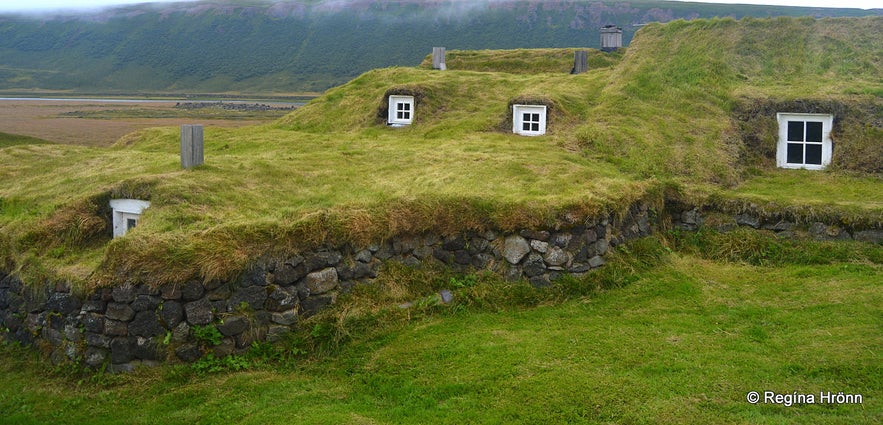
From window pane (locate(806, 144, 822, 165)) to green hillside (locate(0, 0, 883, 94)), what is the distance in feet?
380

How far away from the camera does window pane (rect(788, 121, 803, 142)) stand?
19219mm

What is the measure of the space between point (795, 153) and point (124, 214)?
1611 centimetres

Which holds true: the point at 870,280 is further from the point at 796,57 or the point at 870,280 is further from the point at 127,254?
the point at 127,254

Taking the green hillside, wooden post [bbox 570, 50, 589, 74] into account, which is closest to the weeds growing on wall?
wooden post [bbox 570, 50, 589, 74]

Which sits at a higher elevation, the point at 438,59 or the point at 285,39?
the point at 285,39

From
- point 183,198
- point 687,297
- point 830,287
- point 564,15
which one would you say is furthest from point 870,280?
point 564,15

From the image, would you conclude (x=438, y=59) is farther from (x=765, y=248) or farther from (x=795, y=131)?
(x=765, y=248)

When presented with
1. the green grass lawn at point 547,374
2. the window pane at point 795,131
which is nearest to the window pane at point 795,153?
the window pane at point 795,131

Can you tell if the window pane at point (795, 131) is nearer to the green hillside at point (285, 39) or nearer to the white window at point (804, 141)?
the white window at point (804, 141)

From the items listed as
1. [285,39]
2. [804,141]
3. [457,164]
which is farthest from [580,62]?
[285,39]

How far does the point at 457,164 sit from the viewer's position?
16.2 meters

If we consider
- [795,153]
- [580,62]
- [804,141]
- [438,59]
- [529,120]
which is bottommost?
[795,153]

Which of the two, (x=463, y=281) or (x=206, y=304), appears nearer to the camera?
(x=206, y=304)

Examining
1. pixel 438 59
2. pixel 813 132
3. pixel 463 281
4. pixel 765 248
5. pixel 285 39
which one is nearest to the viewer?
pixel 463 281
